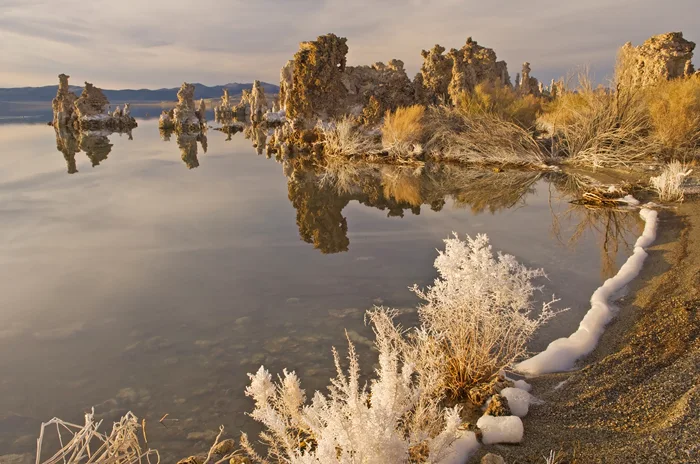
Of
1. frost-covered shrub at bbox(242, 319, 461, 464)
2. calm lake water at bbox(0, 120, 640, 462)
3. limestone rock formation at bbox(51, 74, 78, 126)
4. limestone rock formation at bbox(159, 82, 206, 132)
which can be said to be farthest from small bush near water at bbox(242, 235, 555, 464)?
limestone rock formation at bbox(51, 74, 78, 126)

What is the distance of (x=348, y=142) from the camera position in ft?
57.0

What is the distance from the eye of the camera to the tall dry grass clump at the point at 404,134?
52.3ft

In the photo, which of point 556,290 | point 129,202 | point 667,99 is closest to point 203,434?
point 556,290

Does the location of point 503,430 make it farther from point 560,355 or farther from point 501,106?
point 501,106

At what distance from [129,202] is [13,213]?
2.15 metres

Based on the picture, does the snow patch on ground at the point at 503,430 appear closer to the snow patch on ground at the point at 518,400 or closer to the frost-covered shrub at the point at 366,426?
the snow patch on ground at the point at 518,400

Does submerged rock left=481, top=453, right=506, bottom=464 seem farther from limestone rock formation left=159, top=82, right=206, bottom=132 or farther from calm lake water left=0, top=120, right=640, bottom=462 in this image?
limestone rock formation left=159, top=82, right=206, bottom=132

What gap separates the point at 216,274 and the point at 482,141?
11028 mm

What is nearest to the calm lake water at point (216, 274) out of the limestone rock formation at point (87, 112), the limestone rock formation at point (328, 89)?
the limestone rock formation at point (328, 89)

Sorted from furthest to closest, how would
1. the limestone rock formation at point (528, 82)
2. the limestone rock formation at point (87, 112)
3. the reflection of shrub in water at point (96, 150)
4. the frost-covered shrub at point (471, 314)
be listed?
1. the limestone rock formation at point (528, 82)
2. the limestone rock formation at point (87, 112)
3. the reflection of shrub in water at point (96, 150)
4. the frost-covered shrub at point (471, 314)

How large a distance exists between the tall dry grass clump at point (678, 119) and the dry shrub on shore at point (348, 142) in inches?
332

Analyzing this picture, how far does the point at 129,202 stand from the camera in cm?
1034

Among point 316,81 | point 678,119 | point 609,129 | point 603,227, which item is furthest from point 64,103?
point 603,227

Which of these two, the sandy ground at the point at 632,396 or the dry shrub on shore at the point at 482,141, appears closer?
the sandy ground at the point at 632,396
